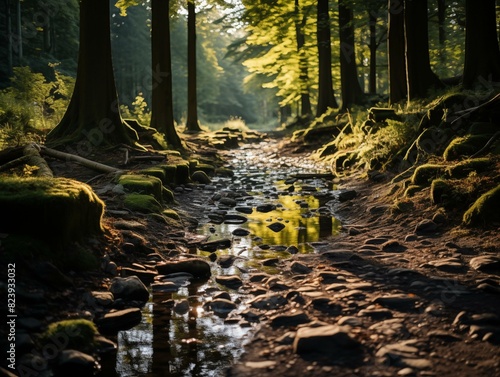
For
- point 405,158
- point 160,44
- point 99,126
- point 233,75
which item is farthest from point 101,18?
point 233,75

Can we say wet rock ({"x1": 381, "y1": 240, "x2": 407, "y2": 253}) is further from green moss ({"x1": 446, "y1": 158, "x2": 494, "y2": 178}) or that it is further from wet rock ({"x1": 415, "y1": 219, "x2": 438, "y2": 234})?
green moss ({"x1": 446, "y1": 158, "x2": 494, "y2": 178})

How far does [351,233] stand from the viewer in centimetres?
739

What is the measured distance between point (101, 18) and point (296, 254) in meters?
7.98

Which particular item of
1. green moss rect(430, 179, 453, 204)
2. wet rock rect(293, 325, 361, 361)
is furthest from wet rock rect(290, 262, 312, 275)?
green moss rect(430, 179, 453, 204)

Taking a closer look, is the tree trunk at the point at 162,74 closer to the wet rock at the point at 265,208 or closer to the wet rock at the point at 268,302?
the wet rock at the point at 265,208

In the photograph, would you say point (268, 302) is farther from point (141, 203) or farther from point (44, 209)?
point (141, 203)

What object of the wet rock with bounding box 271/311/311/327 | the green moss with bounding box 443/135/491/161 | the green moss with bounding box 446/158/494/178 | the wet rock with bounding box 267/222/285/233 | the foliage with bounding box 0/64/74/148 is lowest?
the wet rock with bounding box 271/311/311/327

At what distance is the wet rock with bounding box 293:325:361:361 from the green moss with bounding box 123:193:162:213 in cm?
442

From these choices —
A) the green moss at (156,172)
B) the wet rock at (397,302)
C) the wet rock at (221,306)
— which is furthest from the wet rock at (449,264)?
the green moss at (156,172)

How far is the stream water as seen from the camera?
12.1 ft

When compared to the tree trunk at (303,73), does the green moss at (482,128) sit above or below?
below

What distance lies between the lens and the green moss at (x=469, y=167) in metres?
7.22

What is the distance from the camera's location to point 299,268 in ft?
18.7

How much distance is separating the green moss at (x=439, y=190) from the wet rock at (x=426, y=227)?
47 cm
